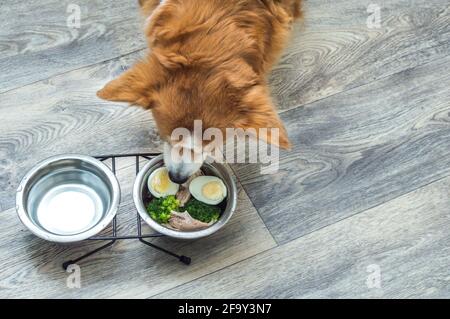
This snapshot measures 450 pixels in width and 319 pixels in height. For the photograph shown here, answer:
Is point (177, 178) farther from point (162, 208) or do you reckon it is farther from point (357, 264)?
point (357, 264)

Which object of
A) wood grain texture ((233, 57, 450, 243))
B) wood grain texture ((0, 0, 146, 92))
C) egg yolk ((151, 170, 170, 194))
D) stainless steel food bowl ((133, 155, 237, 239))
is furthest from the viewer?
wood grain texture ((0, 0, 146, 92))

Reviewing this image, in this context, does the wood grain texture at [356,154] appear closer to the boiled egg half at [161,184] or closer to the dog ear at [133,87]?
the boiled egg half at [161,184]

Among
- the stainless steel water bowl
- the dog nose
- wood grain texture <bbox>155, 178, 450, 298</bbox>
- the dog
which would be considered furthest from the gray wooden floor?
the dog

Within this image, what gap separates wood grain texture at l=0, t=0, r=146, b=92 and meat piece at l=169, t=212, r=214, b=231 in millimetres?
761

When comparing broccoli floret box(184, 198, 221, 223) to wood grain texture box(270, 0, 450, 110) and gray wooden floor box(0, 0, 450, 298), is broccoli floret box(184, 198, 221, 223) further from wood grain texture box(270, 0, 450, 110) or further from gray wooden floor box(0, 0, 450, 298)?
wood grain texture box(270, 0, 450, 110)

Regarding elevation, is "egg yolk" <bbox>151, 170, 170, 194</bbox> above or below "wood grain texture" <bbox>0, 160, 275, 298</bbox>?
above

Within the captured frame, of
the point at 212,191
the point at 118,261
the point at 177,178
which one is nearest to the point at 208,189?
the point at 212,191

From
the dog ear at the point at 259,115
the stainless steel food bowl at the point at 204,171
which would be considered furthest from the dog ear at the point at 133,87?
the stainless steel food bowl at the point at 204,171

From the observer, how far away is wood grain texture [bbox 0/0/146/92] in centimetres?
211

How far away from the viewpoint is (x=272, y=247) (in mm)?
1894
